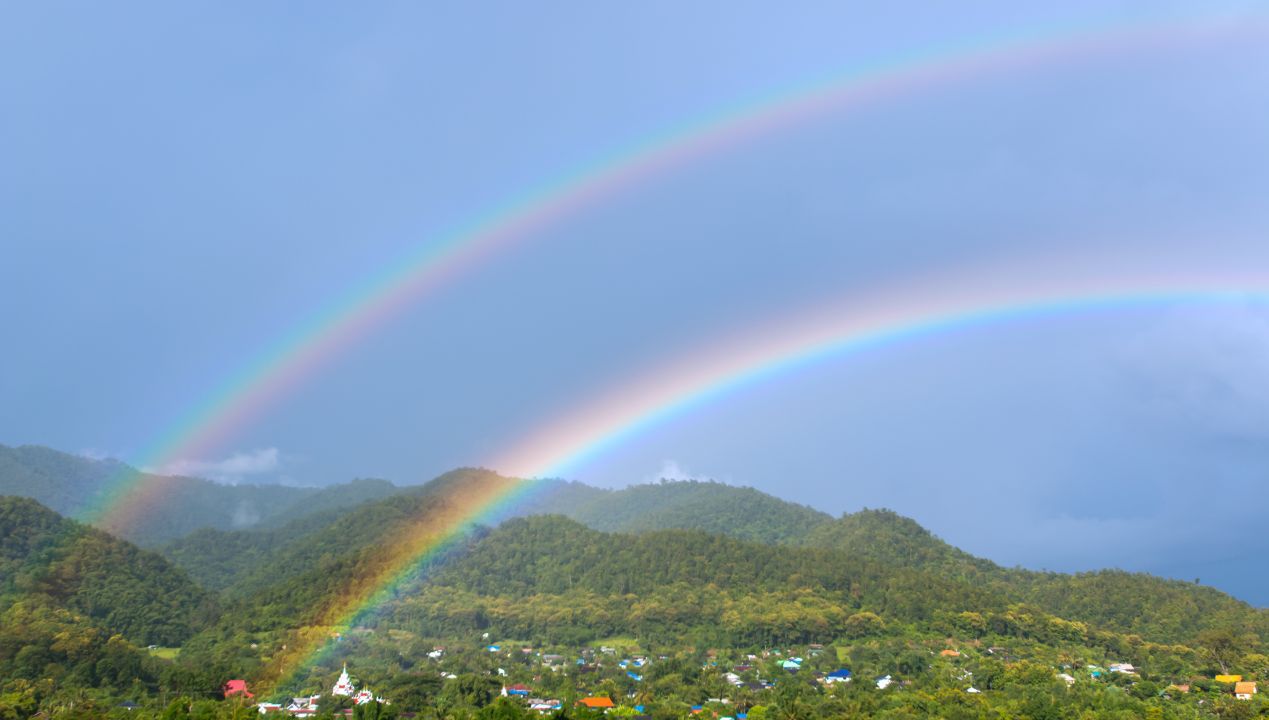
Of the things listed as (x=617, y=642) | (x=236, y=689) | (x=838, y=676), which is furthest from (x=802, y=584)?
(x=236, y=689)

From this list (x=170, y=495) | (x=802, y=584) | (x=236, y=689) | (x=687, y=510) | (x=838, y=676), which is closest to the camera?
(x=236, y=689)

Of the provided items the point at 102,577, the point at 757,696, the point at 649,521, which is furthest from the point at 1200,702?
the point at 649,521

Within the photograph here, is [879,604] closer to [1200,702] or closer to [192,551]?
[1200,702]

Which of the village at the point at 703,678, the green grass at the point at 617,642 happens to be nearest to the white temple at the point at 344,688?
the village at the point at 703,678

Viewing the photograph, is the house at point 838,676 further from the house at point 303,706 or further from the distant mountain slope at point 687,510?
the distant mountain slope at point 687,510

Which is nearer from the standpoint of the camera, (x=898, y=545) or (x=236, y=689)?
(x=236, y=689)

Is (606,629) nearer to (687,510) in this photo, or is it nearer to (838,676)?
(838,676)

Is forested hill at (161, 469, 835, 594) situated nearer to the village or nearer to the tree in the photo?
the tree
